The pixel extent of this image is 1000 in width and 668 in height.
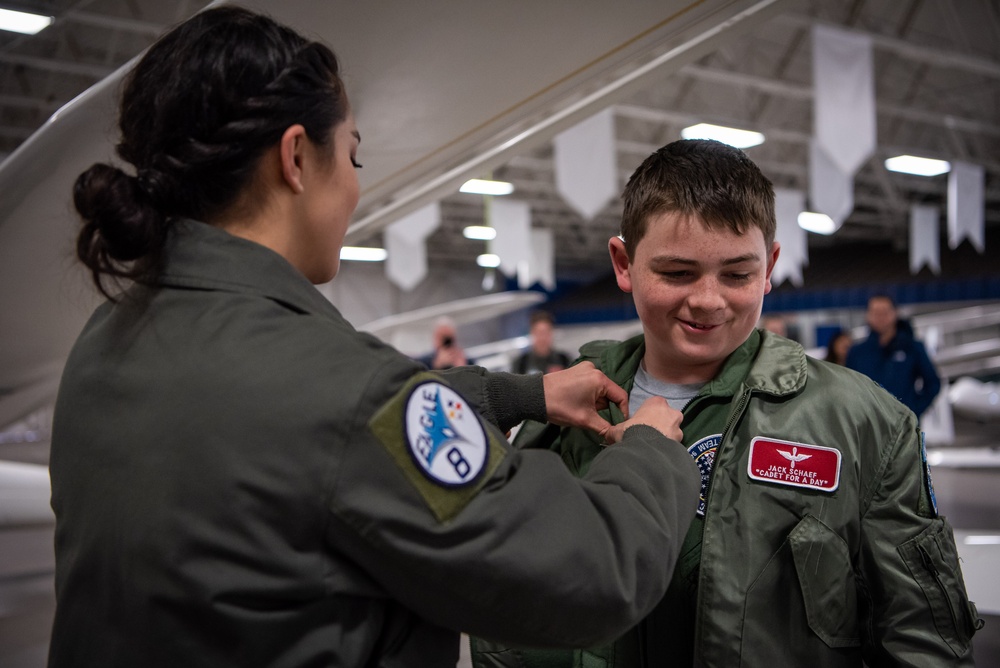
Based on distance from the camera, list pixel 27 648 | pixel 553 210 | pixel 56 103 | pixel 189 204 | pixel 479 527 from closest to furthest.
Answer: pixel 479 527
pixel 189 204
pixel 27 648
pixel 56 103
pixel 553 210

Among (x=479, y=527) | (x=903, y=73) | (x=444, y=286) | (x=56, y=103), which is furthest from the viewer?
(x=444, y=286)

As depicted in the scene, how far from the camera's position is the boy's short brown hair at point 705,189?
3.83 feet

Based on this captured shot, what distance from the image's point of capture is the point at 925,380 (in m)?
4.99

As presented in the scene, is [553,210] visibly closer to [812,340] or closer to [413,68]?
[812,340]

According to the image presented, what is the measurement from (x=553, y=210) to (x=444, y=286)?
6927 millimetres

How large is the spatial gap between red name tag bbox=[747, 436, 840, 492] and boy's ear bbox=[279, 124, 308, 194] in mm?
730

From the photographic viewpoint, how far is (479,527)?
2.38 ft

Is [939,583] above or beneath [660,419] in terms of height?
beneath

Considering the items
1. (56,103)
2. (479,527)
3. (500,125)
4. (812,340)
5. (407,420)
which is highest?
(56,103)

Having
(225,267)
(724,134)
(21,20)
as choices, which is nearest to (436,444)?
(225,267)

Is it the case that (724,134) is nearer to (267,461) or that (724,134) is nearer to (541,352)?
(541,352)

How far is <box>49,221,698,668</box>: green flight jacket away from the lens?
709 mm

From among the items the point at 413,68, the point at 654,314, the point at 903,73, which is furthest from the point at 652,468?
the point at 903,73

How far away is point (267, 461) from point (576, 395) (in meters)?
0.62
